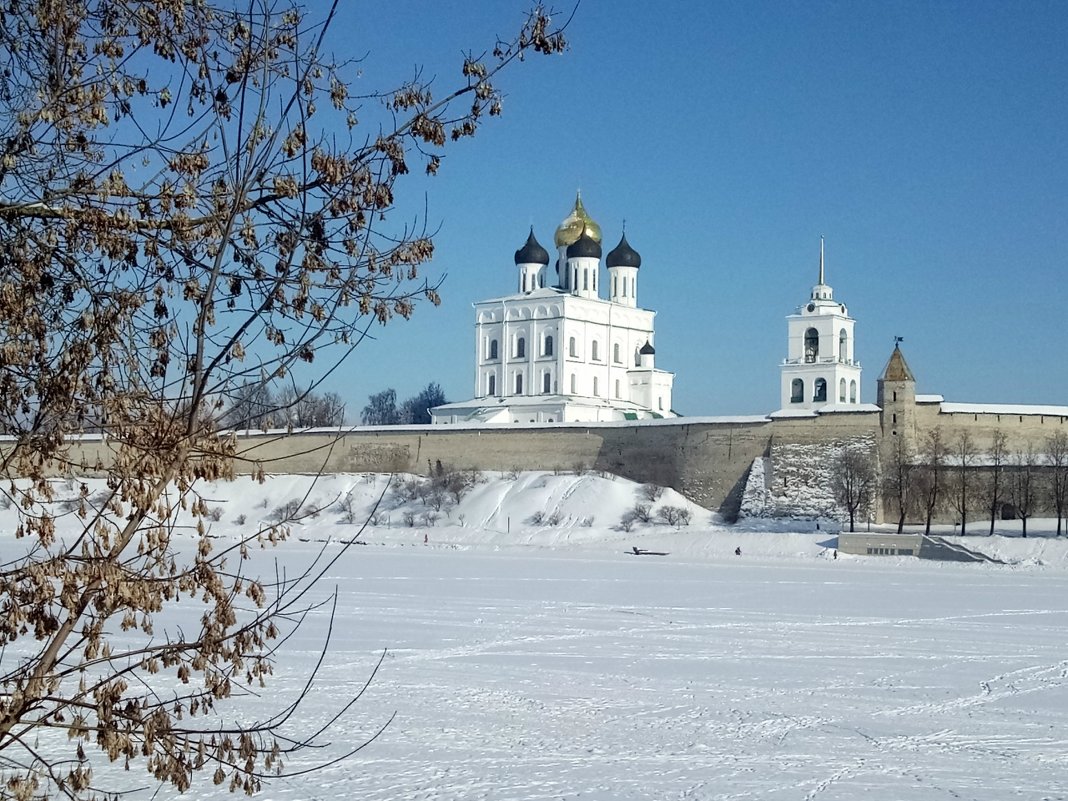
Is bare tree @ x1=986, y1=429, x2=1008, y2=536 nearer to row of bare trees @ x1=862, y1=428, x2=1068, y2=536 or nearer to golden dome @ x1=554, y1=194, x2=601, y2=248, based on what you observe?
row of bare trees @ x1=862, y1=428, x2=1068, y2=536

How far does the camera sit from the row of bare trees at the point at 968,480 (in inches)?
1171

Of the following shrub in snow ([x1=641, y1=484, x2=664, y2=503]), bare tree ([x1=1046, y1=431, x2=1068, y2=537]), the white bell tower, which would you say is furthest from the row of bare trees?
the white bell tower

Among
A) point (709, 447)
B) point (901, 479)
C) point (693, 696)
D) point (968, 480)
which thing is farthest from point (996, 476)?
point (693, 696)

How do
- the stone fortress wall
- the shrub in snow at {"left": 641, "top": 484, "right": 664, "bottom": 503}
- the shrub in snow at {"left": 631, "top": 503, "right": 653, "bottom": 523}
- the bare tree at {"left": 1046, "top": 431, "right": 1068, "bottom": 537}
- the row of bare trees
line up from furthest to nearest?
the shrub in snow at {"left": 641, "top": 484, "right": 664, "bottom": 503} → the stone fortress wall → the shrub in snow at {"left": 631, "top": 503, "right": 653, "bottom": 523} → the row of bare trees → the bare tree at {"left": 1046, "top": 431, "right": 1068, "bottom": 537}

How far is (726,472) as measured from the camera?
112ft

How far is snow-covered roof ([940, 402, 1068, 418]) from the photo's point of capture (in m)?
32.4

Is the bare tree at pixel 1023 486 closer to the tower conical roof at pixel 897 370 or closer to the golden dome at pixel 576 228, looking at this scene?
the tower conical roof at pixel 897 370

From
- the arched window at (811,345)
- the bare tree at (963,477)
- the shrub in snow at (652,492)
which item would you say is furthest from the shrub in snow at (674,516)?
the arched window at (811,345)

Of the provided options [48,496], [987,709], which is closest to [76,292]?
[48,496]

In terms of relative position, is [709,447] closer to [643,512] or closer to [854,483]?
[643,512]

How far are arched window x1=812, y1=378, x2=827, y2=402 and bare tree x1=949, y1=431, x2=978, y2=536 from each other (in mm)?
10180

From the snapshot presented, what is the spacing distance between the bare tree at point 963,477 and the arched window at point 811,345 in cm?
1120

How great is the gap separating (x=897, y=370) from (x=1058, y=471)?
15.5 ft

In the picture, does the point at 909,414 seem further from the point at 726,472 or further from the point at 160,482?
the point at 160,482
